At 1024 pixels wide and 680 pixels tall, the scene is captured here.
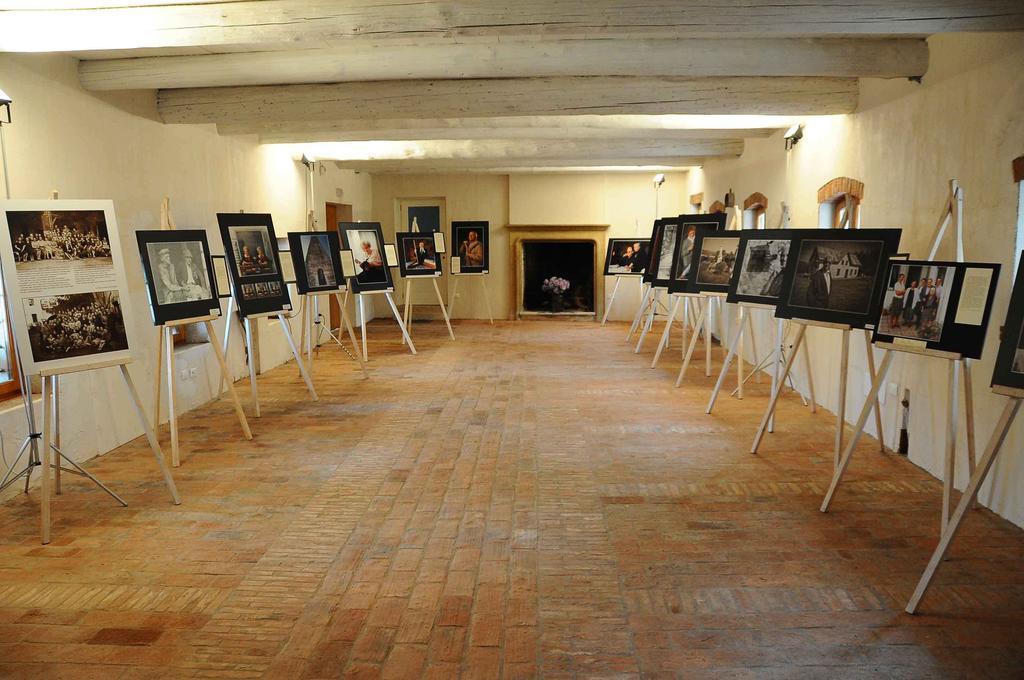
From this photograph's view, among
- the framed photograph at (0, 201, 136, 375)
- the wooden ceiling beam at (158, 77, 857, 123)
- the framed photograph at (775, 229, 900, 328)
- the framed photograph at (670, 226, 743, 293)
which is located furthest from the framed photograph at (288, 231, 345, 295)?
the framed photograph at (775, 229, 900, 328)

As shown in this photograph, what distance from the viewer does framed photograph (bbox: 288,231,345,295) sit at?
7805 millimetres

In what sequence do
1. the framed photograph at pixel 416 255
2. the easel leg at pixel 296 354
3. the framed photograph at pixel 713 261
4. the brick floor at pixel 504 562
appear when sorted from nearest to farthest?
the brick floor at pixel 504 562 < the easel leg at pixel 296 354 < the framed photograph at pixel 713 261 < the framed photograph at pixel 416 255

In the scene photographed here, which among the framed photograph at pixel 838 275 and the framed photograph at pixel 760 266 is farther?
the framed photograph at pixel 760 266

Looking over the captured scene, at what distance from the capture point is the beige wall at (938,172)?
4.06m

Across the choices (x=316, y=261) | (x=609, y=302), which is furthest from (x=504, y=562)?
(x=609, y=302)

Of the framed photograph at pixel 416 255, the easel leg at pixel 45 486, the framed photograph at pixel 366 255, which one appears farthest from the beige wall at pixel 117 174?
the framed photograph at pixel 416 255

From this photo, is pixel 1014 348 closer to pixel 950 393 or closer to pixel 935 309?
pixel 950 393

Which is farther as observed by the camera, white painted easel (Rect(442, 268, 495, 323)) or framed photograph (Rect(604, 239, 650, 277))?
white painted easel (Rect(442, 268, 495, 323))

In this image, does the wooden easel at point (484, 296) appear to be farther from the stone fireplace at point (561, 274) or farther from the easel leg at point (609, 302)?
the easel leg at point (609, 302)

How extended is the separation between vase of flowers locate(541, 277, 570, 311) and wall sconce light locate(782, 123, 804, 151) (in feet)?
22.2

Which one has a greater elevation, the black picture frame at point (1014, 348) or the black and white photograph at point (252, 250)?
the black and white photograph at point (252, 250)

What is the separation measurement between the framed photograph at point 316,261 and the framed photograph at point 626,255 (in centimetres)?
575

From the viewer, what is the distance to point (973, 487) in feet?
9.52

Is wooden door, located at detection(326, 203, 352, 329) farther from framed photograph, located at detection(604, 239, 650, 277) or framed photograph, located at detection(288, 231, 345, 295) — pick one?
framed photograph, located at detection(604, 239, 650, 277)
